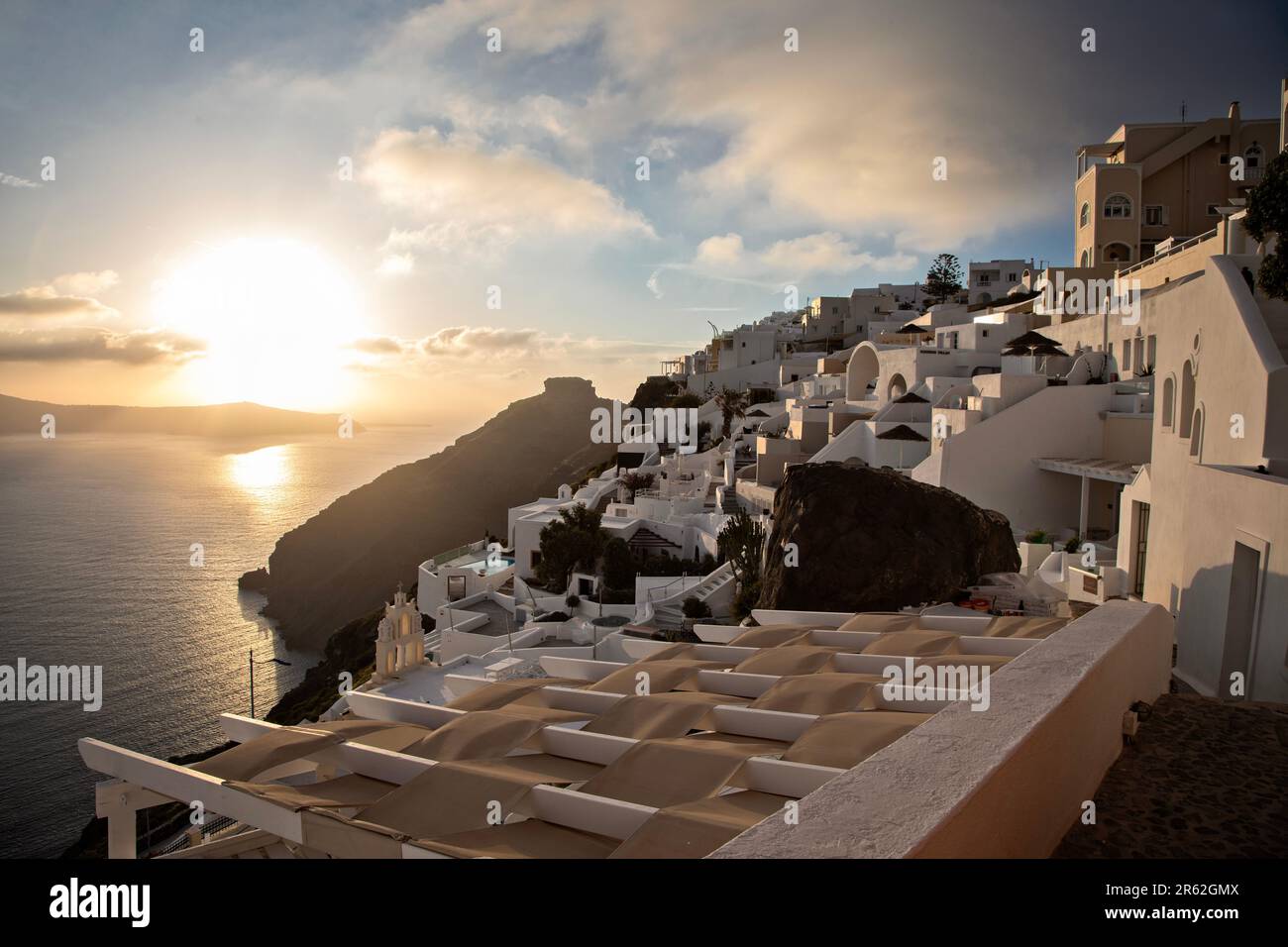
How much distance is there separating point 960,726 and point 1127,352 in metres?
31.5

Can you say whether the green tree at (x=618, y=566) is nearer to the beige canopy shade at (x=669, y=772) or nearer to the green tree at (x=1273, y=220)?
the green tree at (x=1273, y=220)

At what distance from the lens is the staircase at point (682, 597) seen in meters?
29.2

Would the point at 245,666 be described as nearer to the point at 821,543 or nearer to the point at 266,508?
the point at 821,543

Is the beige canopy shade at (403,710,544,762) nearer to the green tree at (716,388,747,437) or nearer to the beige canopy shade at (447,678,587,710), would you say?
the beige canopy shade at (447,678,587,710)

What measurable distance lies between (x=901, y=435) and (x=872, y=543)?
15.8 meters

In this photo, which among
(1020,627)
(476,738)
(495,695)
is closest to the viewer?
(476,738)

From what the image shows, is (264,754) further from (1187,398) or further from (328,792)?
(1187,398)

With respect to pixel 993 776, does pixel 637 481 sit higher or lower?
lower

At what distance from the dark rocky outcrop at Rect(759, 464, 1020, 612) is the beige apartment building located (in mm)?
34459

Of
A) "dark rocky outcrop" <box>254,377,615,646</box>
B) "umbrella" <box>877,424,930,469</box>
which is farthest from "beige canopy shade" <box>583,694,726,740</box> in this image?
"dark rocky outcrop" <box>254,377,615,646</box>

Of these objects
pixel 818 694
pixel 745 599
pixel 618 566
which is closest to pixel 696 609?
pixel 745 599

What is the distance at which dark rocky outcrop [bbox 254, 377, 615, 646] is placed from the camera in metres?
82.4

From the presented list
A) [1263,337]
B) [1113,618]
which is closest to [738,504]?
[1263,337]

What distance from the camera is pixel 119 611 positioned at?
6825cm
